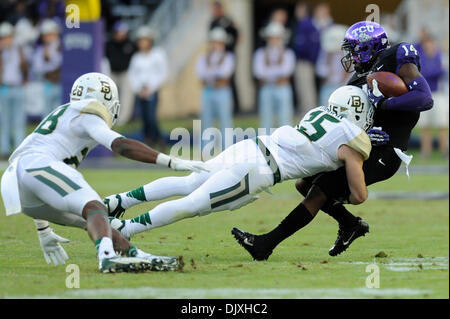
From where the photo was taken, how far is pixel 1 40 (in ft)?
54.3

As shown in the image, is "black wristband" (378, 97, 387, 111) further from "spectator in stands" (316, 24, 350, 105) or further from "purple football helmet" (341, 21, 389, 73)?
"spectator in stands" (316, 24, 350, 105)

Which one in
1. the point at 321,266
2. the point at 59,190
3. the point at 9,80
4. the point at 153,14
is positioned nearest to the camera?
the point at 59,190

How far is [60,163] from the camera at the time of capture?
5773 millimetres

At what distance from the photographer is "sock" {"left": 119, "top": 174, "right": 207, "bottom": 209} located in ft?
21.1

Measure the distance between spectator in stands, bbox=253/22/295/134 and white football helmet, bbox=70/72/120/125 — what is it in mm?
10019

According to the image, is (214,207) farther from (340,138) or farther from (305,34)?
(305,34)

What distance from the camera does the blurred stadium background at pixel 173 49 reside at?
51.5ft

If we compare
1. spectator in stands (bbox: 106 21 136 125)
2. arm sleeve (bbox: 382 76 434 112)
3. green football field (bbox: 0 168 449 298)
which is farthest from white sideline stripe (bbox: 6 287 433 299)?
spectator in stands (bbox: 106 21 136 125)

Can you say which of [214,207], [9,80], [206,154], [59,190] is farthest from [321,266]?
[9,80]

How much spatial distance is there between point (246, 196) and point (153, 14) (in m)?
16.1

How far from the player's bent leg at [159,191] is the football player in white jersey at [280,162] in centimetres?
22

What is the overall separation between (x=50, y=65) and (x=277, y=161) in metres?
11.3

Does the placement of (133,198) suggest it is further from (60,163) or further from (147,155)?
(147,155)

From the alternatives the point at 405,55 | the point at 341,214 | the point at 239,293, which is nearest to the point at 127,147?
the point at 239,293
